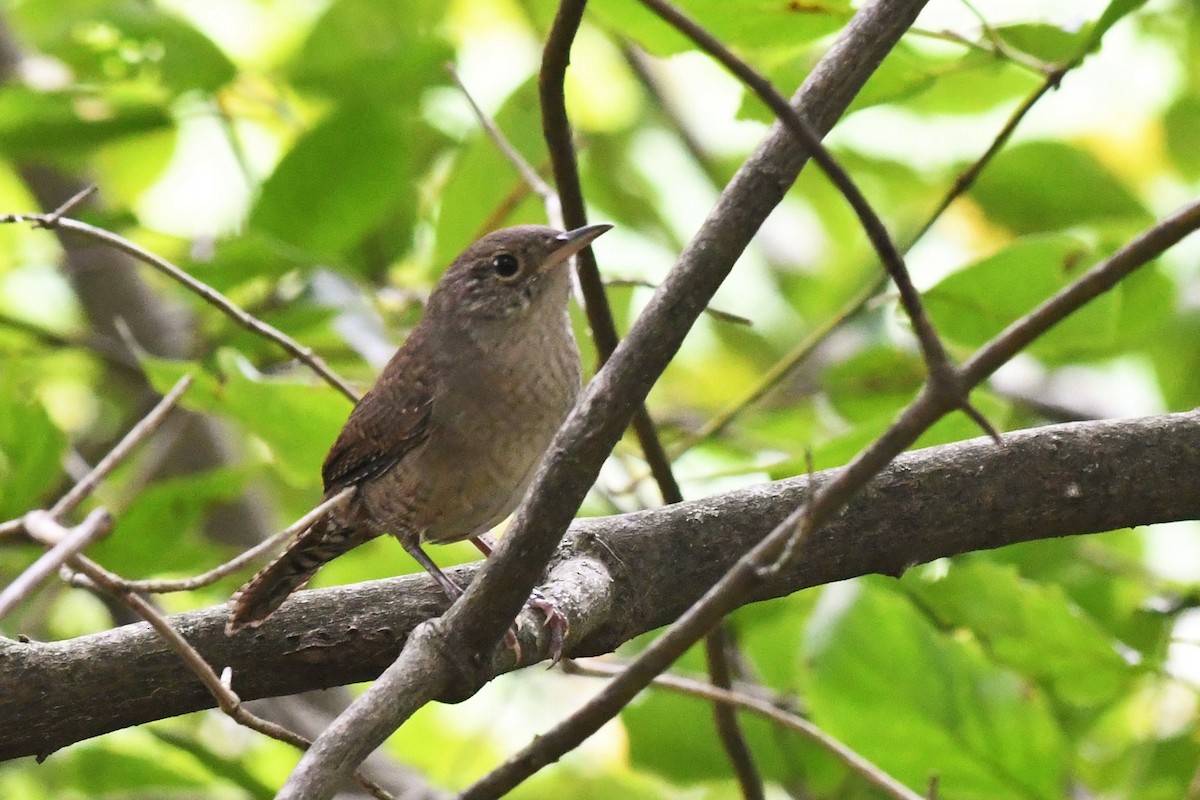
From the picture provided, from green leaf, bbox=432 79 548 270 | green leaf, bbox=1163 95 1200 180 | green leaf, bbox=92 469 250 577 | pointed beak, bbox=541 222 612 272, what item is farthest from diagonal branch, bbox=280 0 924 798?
green leaf, bbox=1163 95 1200 180

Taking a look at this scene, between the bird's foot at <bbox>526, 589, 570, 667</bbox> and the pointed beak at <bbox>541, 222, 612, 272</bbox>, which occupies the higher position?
the pointed beak at <bbox>541, 222, 612, 272</bbox>

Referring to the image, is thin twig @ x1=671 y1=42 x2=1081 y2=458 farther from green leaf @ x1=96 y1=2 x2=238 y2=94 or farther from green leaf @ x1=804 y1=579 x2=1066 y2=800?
green leaf @ x1=96 y1=2 x2=238 y2=94

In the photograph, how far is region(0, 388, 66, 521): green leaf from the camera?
2.75m

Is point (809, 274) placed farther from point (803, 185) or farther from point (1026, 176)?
point (1026, 176)

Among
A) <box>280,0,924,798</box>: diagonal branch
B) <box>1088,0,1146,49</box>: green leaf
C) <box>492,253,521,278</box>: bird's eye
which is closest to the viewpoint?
<box>280,0,924,798</box>: diagonal branch

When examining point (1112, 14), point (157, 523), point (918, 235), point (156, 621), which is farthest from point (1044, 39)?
point (157, 523)

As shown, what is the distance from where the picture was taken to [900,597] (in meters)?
2.94

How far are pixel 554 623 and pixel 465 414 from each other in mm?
869

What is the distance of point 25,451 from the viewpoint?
2.76m

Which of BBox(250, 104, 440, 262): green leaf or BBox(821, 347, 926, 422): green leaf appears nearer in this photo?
BBox(821, 347, 926, 422): green leaf

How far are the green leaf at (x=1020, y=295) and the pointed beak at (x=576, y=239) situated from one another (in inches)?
27.3

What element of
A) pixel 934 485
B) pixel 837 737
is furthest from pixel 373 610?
pixel 837 737

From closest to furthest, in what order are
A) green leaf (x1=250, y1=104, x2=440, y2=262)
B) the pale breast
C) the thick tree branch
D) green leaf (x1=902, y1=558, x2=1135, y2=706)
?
the thick tree branch → green leaf (x1=902, y1=558, x2=1135, y2=706) → the pale breast → green leaf (x1=250, y1=104, x2=440, y2=262)

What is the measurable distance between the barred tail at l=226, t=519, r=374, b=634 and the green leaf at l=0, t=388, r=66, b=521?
1.68 feet
